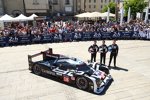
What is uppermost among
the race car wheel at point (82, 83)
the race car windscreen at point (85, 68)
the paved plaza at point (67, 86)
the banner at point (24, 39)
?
the banner at point (24, 39)

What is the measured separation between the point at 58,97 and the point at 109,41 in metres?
13.8

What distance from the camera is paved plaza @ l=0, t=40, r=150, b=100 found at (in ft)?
30.9

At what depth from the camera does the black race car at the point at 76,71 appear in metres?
9.68

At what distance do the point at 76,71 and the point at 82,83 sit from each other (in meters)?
0.66

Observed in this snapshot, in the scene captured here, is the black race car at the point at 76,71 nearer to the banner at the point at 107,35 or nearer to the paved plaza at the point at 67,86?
the paved plaza at the point at 67,86

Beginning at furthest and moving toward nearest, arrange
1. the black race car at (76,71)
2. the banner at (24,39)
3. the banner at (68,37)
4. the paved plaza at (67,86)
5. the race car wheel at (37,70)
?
the banner at (24,39)
the banner at (68,37)
the race car wheel at (37,70)
the black race car at (76,71)
the paved plaza at (67,86)

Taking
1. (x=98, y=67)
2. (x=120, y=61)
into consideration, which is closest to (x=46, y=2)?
(x=120, y=61)

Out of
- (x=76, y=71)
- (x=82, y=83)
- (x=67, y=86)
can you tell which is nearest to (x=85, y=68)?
(x=76, y=71)

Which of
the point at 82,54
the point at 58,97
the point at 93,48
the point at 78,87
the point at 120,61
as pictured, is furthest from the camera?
the point at 82,54

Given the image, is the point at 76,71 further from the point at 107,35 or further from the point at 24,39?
the point at 107,35

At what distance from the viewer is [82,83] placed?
32.5ft

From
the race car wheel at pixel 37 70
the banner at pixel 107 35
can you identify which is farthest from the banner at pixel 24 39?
the race car wheel at pixel 37 70

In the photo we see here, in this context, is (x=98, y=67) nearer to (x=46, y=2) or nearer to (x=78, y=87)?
(x=78, y=87)

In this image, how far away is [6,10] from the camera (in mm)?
38688
